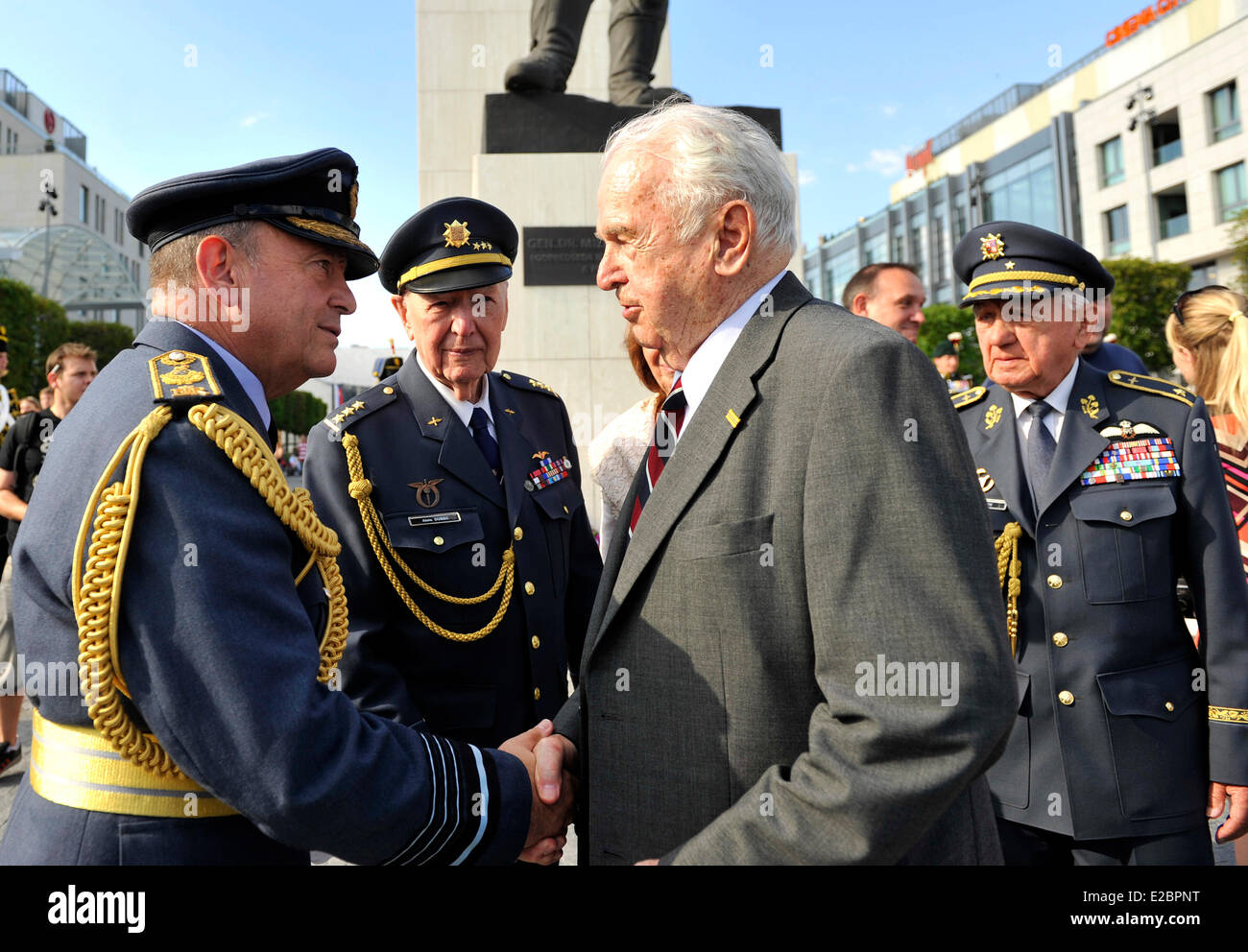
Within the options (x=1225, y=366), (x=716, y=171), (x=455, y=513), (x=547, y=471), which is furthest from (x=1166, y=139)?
(x=716, y=171)

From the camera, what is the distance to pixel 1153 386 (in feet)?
9.23

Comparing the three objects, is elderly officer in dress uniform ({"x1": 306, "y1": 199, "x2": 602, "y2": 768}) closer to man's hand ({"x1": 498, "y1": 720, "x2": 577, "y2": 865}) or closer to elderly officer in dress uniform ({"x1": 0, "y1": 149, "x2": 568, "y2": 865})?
man's hand ({"x1": 498, "y1": 720, "x2": 577, "y2": 865})

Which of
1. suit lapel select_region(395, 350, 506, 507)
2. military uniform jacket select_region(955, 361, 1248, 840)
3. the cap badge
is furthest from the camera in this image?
the cap badge

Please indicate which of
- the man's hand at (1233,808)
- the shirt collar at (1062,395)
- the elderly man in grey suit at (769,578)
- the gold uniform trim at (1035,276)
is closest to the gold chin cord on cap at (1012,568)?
the shirt collar at (1062,395)

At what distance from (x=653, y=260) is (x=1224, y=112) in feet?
144

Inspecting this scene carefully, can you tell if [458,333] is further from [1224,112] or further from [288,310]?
[1224,112]

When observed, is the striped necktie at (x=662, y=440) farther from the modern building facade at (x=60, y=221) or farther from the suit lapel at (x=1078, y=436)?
the modern building facade at (x=60, y=221)

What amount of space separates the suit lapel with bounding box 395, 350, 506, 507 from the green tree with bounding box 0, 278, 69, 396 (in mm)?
31030

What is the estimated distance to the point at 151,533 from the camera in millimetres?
1513

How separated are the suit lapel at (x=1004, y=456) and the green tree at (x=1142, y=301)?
35077 millimetres

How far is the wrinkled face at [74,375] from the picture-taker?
19.3 feet

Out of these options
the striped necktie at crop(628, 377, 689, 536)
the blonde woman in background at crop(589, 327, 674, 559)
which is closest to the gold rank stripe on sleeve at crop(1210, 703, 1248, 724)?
the striped necktie at crop(628, 377, 689, 536)

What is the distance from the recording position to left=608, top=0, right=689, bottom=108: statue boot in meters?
8.47
